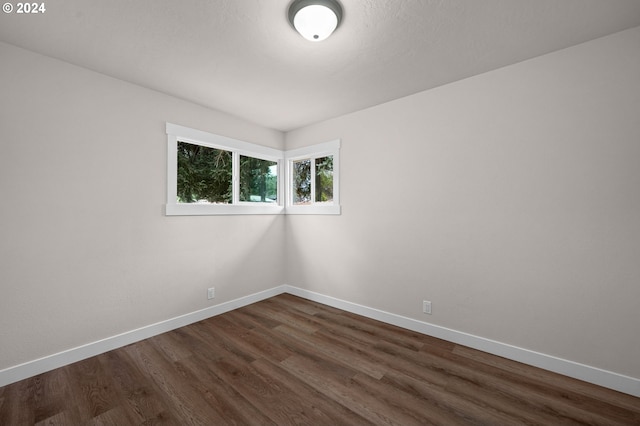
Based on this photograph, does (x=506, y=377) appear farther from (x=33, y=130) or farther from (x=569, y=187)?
(x=33, y=130)

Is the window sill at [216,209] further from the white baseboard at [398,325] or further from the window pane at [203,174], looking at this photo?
the white baseboard at [398,325]

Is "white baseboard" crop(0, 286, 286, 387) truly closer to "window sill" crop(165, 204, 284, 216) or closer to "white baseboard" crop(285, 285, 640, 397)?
"window sill" crop(165, 204, 284, 216)

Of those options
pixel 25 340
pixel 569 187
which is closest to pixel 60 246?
pixel 25 340

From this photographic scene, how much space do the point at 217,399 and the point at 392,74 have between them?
3.01 meters

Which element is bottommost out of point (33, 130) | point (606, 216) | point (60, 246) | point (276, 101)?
point (60, 246)

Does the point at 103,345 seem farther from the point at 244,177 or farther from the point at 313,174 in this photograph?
→ the point at 313,174

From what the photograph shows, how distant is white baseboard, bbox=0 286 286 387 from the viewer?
2033 millimetres

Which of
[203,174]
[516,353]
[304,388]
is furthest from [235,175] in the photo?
[516,353]

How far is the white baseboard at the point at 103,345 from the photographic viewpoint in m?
2.03

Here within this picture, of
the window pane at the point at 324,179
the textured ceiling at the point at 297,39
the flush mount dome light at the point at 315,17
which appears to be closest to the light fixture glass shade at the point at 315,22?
the flush mount dome light at the point at 315,17

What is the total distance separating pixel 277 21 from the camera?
5.94ft

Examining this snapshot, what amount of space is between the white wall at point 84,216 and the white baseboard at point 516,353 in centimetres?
215

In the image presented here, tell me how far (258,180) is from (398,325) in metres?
2.71

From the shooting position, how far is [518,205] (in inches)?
90.8
